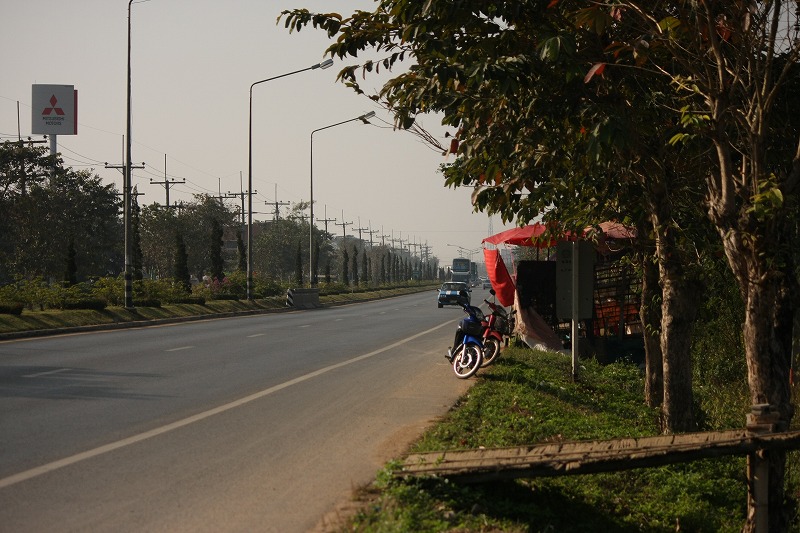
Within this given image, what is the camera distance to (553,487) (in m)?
8.59

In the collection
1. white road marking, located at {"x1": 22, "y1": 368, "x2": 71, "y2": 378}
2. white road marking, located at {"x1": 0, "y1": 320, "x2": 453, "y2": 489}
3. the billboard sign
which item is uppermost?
the billboard sign

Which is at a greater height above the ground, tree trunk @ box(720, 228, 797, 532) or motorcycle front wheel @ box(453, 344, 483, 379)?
tree trunk @ box(720, 228, 797, 532)

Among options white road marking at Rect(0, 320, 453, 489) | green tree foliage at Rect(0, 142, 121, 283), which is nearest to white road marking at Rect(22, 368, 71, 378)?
white road marking at Rect(0, 320, 453, 489)

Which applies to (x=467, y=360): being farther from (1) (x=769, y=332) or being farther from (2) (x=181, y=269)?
(2) (x=181, y=269)

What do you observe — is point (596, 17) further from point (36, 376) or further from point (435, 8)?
point (36, 376)

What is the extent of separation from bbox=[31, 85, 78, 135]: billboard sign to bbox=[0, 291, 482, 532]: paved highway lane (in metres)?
65.3

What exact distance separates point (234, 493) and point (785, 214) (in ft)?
16.0

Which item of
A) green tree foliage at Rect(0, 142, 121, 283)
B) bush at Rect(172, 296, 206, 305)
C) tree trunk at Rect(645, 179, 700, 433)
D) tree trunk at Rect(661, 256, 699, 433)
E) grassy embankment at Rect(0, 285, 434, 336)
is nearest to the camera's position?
tree trunk at Rect(645, 179, 700, 433)

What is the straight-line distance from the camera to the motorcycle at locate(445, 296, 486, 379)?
15.7m

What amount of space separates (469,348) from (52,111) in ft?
243

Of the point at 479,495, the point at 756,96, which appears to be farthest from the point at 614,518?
the point at 756,96

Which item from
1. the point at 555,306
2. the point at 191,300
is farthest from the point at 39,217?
the point at 555,306

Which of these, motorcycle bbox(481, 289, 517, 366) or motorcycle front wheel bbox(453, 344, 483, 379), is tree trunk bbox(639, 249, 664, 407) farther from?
motorcycle bbox(481, 289, 517, 366)

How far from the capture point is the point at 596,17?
7.70m
